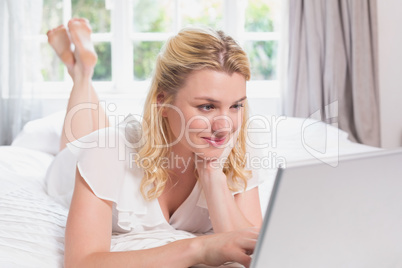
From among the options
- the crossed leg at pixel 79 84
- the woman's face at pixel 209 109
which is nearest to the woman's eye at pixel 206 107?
the woman's face at pixel 209 109

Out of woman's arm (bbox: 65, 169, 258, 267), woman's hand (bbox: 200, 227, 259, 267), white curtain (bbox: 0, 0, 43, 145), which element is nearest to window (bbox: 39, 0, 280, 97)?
white curtain (bbox: 0, 0, 43, 145)

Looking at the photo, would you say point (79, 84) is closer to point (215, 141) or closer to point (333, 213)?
point (215, 141)

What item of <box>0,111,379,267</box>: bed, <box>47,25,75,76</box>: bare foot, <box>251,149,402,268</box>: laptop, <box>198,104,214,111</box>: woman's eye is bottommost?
<box>0,111,379,267</box>: bed

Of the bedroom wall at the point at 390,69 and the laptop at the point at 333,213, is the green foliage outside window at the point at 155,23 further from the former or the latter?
the laptop at the point at 333,213

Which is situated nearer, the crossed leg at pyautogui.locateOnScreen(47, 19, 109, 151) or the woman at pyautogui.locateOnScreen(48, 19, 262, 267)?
the woman at pyautogui.locateOnScreen(48, 19, 262, 267)

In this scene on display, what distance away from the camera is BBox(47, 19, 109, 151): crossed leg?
229 cm

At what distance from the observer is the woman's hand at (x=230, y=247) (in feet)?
3.08

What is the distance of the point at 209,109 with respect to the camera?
1233 mm

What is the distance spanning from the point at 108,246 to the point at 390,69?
3.22 meters

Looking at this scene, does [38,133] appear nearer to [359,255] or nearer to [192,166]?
[192,166]

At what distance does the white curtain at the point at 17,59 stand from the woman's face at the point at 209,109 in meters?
2.50

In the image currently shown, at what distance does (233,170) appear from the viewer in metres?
1.43

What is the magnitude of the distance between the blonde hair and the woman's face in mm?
23

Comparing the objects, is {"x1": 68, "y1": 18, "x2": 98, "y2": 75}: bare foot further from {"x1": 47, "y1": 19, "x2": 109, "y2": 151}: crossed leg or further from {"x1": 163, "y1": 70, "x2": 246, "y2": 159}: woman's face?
{"x1": 163, "y1": 70, "x2": 246, "y2": 159}: woman's face
